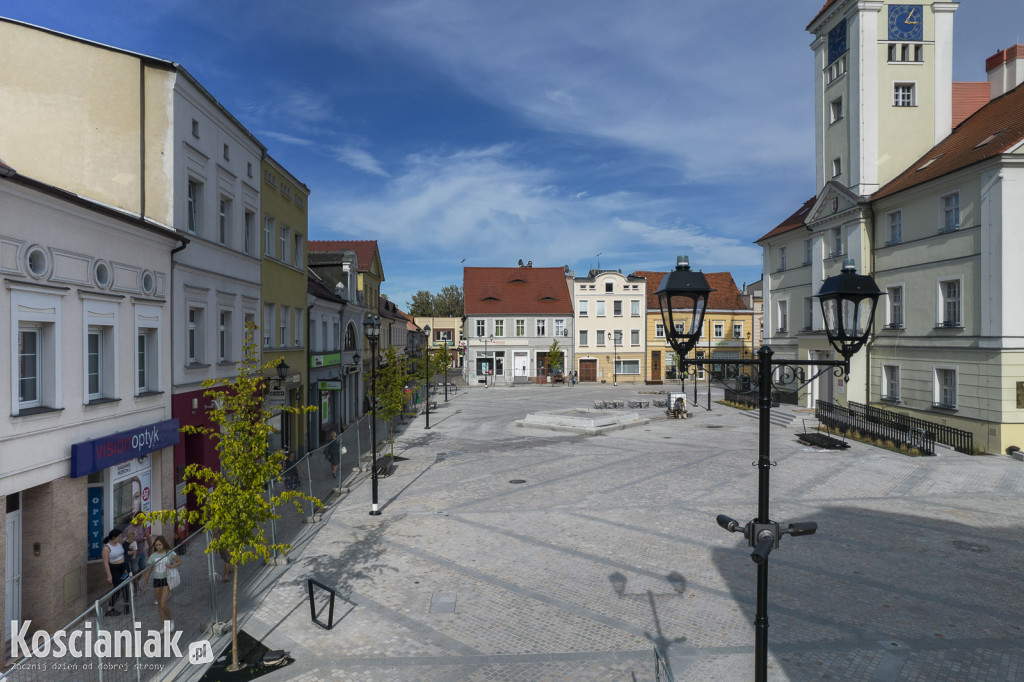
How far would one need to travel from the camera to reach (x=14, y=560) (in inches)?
392

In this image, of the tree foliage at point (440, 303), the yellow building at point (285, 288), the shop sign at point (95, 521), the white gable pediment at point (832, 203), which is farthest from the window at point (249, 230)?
the tree foliage at point (440, 303)

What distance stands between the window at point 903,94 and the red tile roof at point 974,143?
2.66 m

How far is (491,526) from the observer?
50.2 ft

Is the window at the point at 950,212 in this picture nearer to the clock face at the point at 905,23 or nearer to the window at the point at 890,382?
the window at the point at 890,382

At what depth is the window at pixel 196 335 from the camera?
1617 centimetres

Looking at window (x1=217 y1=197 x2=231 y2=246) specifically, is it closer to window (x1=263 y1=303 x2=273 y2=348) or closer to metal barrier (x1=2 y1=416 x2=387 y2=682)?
window (x1=263 y1=303 x2=273 y2=348)

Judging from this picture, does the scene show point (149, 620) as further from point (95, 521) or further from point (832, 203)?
point (832, 203)

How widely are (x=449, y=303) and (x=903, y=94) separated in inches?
3384

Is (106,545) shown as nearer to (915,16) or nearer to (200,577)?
(200,577)

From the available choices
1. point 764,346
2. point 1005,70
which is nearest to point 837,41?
point 1005,70

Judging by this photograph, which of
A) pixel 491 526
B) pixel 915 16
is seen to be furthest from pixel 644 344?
pixel 491 526

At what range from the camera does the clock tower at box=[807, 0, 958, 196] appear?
101 feet

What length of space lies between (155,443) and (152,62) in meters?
8.89

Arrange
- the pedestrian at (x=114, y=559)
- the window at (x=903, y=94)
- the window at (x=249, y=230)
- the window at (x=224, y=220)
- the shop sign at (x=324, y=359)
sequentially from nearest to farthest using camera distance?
the pedestrian at (x=114, y=559) < the window at (x=224, y=220) < the window at (x=249, y=230) < the shop sign at (x=324, y=359) < the window at (x=903, y=94)
